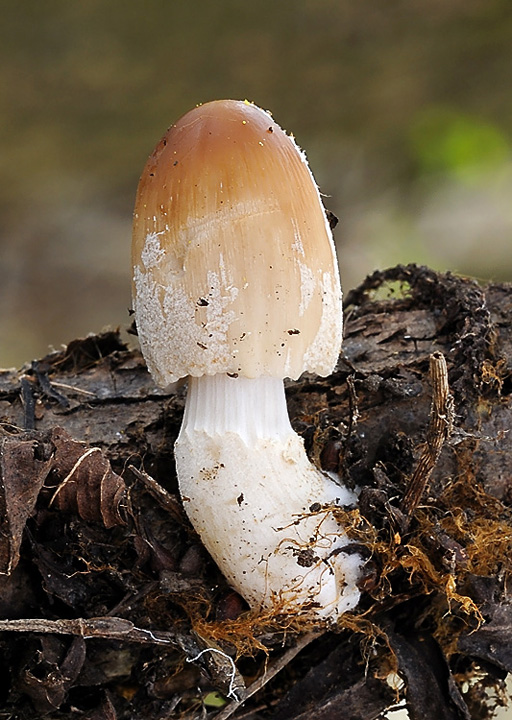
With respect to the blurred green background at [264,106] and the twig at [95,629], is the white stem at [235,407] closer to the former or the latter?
the twig at [95,629]

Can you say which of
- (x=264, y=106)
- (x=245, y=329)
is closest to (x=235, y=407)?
(x=245, y=329)

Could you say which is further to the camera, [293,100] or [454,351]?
[293,100]

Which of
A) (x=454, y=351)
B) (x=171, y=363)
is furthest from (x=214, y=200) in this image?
(x=454, y=351)

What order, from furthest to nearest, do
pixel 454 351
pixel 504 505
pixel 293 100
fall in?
1. pixel 293 100
2. pixel 454 351
3. pixel 504 505

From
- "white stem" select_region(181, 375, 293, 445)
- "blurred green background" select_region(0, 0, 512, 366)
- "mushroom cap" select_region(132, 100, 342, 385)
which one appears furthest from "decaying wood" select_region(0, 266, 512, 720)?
"blurred green background" select_region(0, 0, 512, 366)

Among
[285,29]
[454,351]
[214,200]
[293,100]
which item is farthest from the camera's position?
[293,100]

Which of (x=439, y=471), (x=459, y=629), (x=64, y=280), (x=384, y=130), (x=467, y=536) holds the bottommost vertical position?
(x=459, y=629)

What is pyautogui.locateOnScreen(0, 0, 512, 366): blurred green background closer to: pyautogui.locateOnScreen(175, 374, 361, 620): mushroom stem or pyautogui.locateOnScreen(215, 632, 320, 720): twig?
pyautogui.locateOnScreen(175, 374, 361, 620): mushroom stem

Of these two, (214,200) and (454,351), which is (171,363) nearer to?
(214,200)
